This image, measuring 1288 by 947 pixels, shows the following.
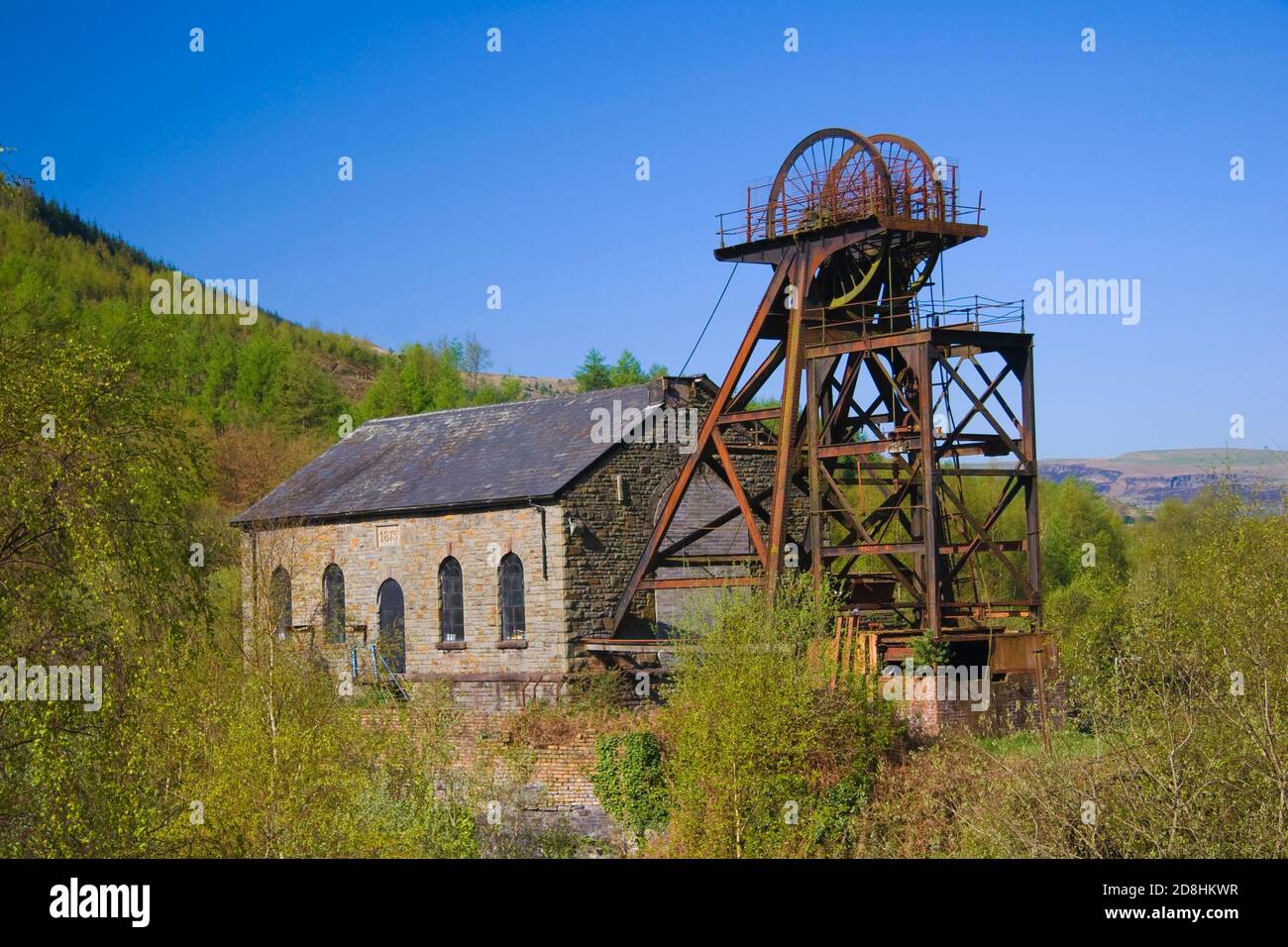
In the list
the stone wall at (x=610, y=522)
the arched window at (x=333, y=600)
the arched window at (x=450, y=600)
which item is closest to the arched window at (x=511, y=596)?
the arched window at (x=450, y=600)

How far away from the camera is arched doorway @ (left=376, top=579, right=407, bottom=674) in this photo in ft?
101

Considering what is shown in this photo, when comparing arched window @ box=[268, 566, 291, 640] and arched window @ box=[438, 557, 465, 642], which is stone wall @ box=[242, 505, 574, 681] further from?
arched window @ box=[268, 566, 291, 640]

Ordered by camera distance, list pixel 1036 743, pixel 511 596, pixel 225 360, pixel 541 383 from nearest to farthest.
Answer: pixel 1036 743 → pixel 511 596 → pixel 225 360 → pixel 541 383

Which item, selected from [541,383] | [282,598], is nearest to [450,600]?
[282,598]

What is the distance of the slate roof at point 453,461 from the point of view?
2911cm

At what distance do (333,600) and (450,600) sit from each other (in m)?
4.11

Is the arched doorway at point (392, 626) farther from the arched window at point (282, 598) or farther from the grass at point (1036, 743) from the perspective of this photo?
the grass at point (1036, 743)

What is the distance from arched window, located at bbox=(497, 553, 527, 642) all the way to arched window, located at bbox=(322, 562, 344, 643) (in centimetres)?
529

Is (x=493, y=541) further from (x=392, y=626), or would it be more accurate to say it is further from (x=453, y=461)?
(x=453, y=461)

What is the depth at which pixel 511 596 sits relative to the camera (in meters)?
28.6

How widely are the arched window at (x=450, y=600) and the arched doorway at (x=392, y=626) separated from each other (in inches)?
49.9
